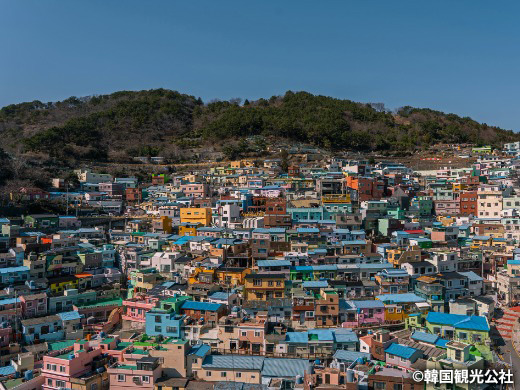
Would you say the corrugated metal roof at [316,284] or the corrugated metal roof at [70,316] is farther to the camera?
the corrugated metal roof at [316,284]

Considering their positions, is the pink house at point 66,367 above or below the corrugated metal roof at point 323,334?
below

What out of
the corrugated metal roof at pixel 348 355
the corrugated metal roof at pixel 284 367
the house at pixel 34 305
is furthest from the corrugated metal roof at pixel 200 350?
the house at pixel 34 305

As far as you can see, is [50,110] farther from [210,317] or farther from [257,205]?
[210,317]

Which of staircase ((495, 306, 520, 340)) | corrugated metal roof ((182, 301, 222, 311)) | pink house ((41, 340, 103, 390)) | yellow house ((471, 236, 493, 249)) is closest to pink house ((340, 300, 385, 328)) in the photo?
staircase ((495, 306, 520, 340))

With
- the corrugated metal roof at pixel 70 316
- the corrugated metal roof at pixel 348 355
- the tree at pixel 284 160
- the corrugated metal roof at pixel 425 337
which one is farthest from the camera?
the tree at pixel 284 160

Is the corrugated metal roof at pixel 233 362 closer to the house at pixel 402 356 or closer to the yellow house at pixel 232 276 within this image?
the house at pixel 402 356

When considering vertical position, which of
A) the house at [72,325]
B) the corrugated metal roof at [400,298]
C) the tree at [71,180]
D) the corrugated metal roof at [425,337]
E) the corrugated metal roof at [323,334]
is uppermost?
the tree at [71,180]

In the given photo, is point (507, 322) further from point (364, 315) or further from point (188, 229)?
point (188, 229)
